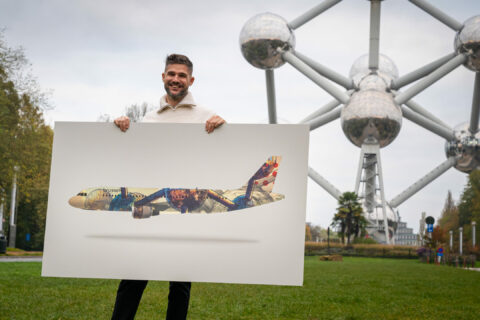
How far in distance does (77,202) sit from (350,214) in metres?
48.2

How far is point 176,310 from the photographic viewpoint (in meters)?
3.73

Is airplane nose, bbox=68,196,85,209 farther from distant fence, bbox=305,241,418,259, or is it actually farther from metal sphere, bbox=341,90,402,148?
distant fence, bbox=305,241,418,259

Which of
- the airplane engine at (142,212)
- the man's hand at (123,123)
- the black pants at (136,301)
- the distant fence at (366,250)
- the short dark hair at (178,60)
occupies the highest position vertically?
the short dark hair at (178,60)

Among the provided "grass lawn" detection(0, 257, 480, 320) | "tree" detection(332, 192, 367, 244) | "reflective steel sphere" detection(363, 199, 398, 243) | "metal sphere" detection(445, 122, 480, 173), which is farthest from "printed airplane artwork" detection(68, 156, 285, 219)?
"reflective steel sphere" detection(363, 199, 398, 243)

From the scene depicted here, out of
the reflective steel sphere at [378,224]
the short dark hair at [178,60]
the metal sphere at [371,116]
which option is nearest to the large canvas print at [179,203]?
the short dark hair at [178,60]

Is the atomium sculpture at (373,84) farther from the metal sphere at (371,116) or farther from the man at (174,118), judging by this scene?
the man at (174,118)

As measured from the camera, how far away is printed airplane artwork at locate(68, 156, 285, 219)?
3.84m

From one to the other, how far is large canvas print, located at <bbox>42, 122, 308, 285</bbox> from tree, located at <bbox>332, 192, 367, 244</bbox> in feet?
156

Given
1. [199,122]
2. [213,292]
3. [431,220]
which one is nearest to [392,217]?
[431,220]

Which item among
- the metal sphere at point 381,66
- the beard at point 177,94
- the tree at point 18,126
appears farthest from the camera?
the metal sphere at point 381,66

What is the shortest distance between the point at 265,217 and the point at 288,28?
Result: 122 ft

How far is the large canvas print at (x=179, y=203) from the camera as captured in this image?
147 inches

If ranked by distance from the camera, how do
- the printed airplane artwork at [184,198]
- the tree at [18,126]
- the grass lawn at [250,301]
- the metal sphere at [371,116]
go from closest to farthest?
the printed airplane artwork at [184,198] < the grass lawn at [250,301] < the tree at [18,126] < the metal sphere at [371,116]

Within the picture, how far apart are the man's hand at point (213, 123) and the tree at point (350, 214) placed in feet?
157
